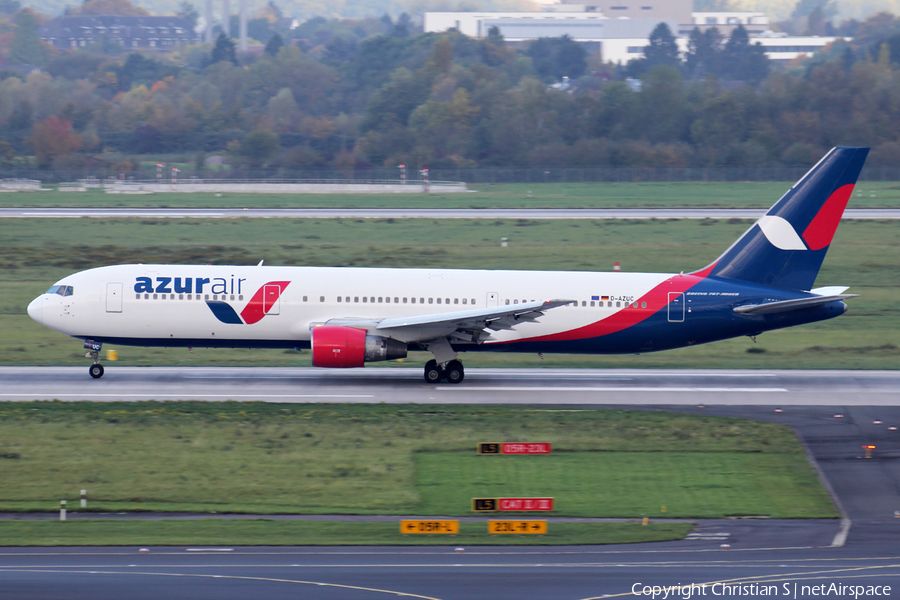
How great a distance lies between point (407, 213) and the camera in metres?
81.6

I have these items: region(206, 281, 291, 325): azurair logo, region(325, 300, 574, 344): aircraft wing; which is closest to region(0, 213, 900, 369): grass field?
region(206, 281, 291, 325): azurair logo

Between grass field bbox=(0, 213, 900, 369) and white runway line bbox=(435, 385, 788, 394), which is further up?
grass field bbox=(0, 213, 900, 369)

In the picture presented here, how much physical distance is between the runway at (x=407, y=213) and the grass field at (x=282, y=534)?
184 ft

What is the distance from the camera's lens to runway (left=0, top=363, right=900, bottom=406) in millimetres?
32906

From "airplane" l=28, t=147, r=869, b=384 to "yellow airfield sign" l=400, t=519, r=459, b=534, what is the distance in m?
13.7

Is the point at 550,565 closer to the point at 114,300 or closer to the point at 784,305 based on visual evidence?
the point at 784,305

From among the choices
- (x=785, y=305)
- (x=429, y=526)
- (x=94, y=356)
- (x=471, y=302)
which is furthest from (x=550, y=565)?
(x=94, y=356)

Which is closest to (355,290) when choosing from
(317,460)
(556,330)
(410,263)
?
(556,330)

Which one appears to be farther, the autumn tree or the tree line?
the autumn tree

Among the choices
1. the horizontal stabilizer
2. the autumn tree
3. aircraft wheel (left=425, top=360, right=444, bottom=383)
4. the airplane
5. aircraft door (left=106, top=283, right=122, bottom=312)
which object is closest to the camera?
the horizontal stabilizer

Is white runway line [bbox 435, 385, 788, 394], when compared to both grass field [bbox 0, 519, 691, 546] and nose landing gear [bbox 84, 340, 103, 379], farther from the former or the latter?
grass field [bbox 0, 519, 691, 546]

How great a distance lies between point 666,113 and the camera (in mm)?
136875

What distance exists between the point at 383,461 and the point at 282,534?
5.35 m

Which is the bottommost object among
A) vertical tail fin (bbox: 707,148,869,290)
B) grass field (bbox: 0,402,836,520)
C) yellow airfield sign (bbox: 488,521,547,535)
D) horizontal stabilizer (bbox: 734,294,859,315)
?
yellow airfield sign (bbox: 488,521,547,535)
